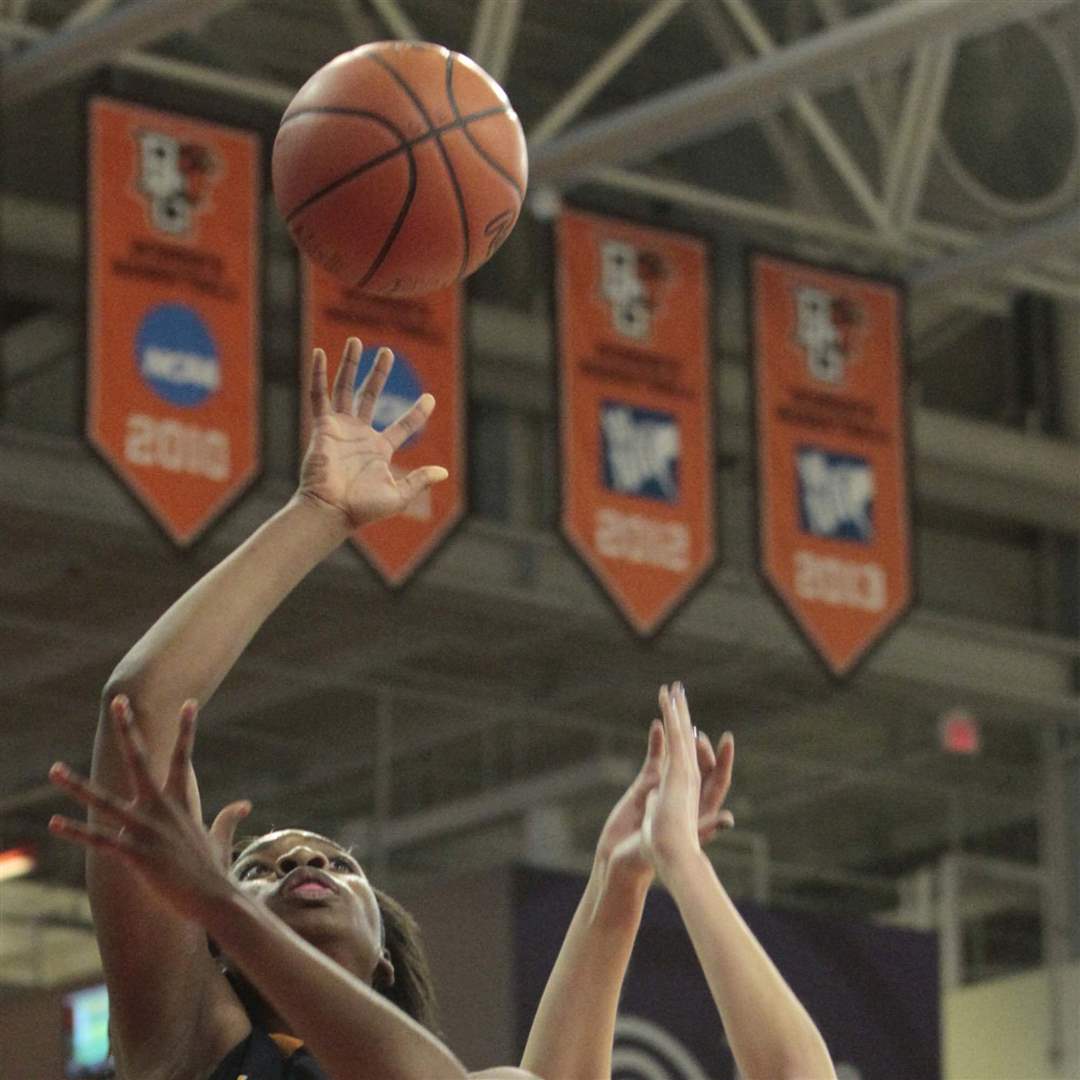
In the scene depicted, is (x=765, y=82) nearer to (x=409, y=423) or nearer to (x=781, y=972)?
(x=781, y=972)

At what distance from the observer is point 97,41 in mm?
11086

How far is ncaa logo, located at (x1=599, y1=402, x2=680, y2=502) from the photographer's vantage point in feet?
39.2

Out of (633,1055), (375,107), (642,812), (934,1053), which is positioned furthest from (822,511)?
(642,812)

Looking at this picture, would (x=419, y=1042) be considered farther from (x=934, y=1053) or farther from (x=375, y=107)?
(x=934, y=1053)

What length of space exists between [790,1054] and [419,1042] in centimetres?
62

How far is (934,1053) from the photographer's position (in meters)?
9.08

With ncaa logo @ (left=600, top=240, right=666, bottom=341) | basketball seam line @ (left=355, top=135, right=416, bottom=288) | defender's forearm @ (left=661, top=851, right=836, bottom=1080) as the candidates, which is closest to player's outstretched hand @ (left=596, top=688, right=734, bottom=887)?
defender's forearm @ (left=661, top=851, right=836, bottom=1080)

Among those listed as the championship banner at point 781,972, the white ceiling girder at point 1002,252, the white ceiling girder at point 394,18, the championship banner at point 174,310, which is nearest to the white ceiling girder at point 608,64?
the white ceiling girder at point 394,18

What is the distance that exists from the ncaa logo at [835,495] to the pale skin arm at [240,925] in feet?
32.5

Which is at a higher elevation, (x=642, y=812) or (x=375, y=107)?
(x=375, y=107)

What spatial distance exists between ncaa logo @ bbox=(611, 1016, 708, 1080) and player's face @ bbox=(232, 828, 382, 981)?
4864mm

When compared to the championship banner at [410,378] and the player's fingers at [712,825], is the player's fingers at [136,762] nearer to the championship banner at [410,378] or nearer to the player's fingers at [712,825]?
the player's fingers at [712,825]

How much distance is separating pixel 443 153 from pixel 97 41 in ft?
20.9

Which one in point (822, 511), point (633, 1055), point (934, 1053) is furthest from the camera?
point (822, 511)
